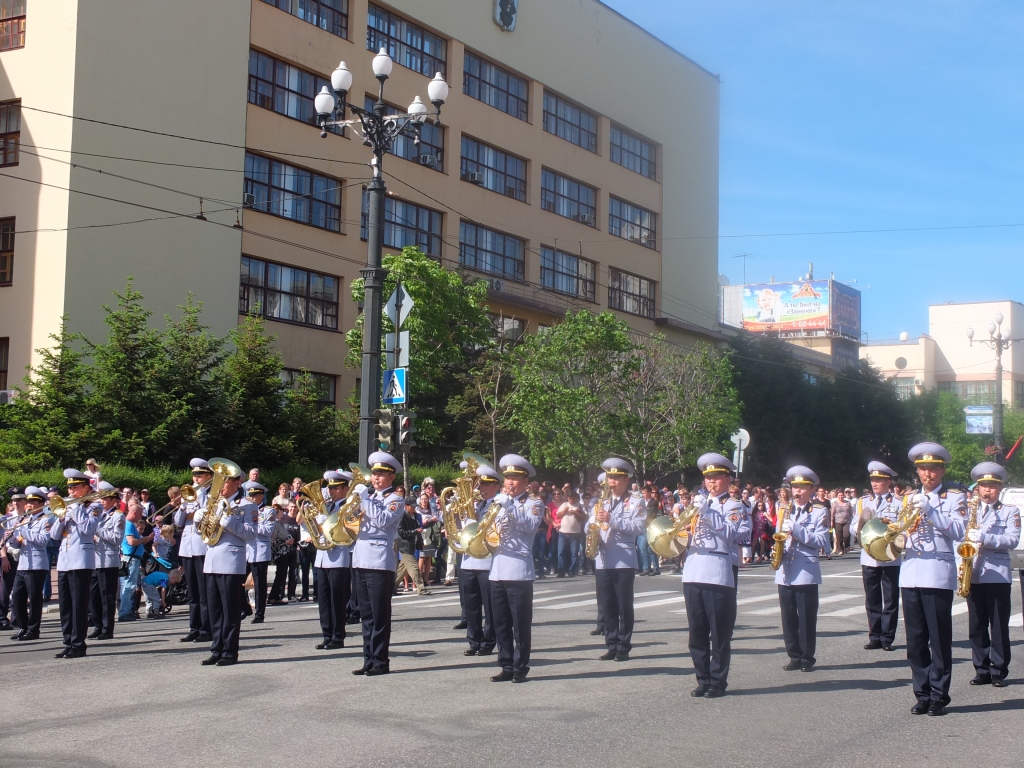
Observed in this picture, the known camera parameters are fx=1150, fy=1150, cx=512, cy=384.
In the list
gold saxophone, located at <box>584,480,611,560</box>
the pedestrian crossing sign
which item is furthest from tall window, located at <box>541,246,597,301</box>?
gold saxophone, located at <box>584,480,611,560</box>

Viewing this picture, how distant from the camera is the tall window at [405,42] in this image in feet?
130

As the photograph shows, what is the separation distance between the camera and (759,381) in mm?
52438

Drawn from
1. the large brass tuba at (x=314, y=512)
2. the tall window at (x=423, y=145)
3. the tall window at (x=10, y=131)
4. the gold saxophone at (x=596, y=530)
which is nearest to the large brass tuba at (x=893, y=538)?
the gold saxophone at (x=596, y=530)

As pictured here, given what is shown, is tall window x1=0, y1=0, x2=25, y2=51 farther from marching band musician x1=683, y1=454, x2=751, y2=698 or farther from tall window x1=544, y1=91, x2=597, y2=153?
marching band musician x1=683, y1=454, x2=751, y2=698

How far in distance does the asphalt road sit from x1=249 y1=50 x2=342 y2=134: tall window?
25.0 m

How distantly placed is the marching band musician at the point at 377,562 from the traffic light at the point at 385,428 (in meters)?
6.24

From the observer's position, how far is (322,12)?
37.4 metres

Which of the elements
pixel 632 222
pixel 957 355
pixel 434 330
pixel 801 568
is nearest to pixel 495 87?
pixel 632 222

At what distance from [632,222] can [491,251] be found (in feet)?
34.9

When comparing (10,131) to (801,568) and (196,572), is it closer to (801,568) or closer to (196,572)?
(196,572)

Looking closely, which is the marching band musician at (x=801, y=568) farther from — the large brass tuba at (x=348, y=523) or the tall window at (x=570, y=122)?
the tall window at (x=570, y=122)

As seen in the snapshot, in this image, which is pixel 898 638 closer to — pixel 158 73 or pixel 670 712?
pixel 670 712

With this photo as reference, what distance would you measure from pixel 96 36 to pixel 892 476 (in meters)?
25.3

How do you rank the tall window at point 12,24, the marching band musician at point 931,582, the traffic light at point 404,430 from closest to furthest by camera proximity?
1. the marching band musician at point 931,582
2. the traffic light at point 404,430
3. the tall window at point 12,24
